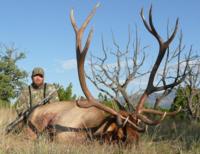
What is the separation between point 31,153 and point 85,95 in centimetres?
216

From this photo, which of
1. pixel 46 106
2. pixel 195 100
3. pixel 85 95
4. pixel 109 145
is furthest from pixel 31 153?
pixel 195 100

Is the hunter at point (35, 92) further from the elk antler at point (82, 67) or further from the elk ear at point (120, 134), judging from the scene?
the elk ear at point (120, 134)

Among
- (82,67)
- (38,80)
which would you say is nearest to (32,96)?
(38,80)

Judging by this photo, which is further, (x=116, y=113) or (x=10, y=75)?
(x=10, y=75)

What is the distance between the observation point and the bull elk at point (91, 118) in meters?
6.82

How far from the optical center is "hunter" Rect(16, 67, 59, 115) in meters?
8.85

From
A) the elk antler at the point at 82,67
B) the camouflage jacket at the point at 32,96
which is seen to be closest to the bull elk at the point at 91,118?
the elk antler at the point at 82,67

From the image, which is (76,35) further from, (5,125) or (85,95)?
(5,125)

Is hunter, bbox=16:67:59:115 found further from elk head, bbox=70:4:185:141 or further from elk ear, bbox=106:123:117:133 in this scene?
elk ear, bbox=106:123:117:133

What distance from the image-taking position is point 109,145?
6551 mm

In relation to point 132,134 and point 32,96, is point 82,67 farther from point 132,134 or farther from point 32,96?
point 32,96

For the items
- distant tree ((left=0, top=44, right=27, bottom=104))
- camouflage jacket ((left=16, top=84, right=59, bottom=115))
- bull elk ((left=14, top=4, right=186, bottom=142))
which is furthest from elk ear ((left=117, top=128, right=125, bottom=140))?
distant tree ((left=0, top=44, right=27, bottom=104))

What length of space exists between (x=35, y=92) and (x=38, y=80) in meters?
0.24

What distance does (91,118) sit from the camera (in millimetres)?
7391
